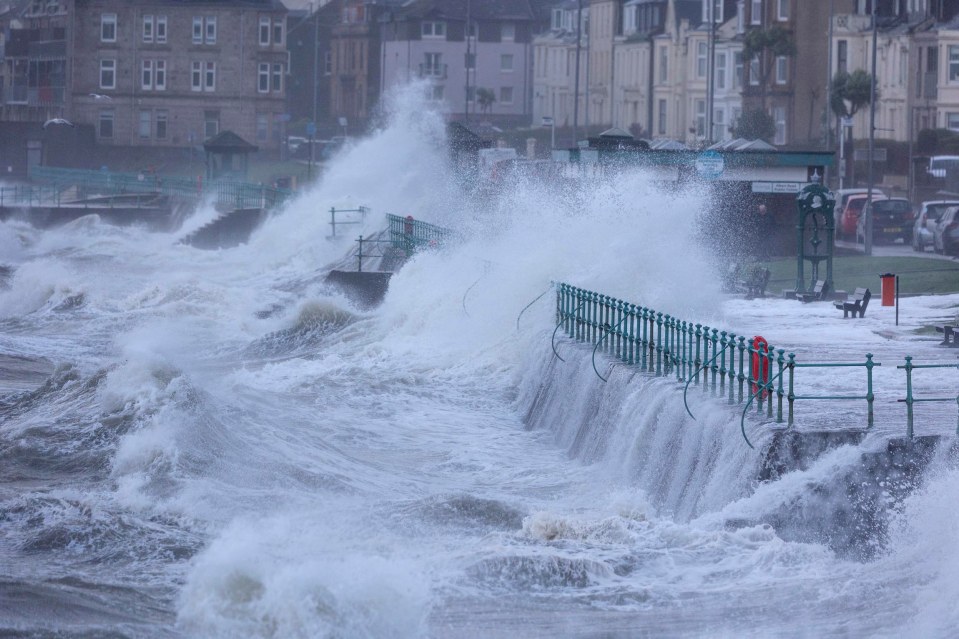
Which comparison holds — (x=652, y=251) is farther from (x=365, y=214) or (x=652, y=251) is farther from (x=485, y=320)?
(x=365, y=214)

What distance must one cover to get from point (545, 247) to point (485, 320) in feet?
5.46

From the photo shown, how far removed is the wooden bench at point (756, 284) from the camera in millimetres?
29250

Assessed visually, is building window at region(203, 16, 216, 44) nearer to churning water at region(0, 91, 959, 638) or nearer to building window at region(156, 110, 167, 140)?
building window at region(156, 110, 167, 140)

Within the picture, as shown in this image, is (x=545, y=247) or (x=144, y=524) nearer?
(x=144, y=524)

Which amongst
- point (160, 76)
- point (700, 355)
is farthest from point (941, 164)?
point (160, 76)

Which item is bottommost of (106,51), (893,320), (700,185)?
Answer: (893,320)

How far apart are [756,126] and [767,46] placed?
12.6ft

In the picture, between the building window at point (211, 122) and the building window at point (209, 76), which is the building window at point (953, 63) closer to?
the building window at point (211, 122)

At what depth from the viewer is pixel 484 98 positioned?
102 meters

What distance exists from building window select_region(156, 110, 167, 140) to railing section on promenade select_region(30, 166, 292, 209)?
9.08 meters

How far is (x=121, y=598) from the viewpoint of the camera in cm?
1286

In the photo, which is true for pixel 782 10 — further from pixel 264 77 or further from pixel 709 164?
pixel 709 164

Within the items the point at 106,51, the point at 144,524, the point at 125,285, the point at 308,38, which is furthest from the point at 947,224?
the point at 308,38

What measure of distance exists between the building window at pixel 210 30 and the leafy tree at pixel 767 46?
30674 millimetres
